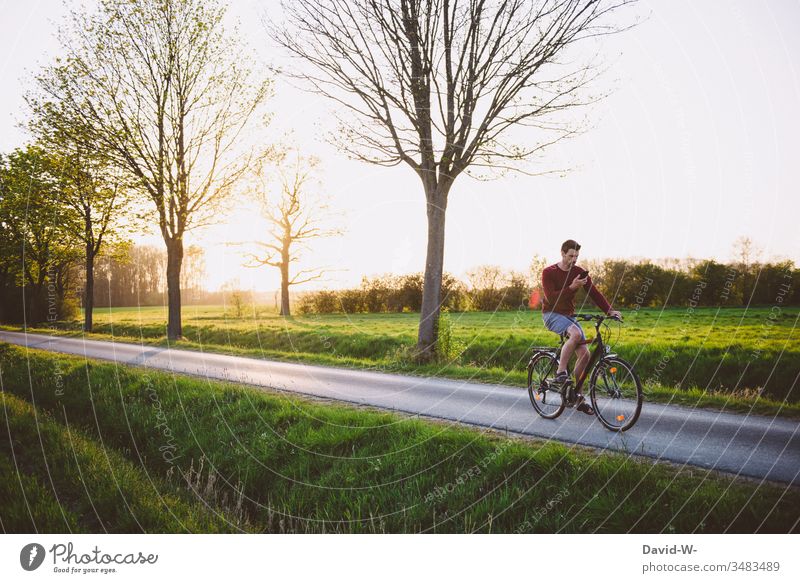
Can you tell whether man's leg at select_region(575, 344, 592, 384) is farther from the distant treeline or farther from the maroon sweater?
the distant treeline

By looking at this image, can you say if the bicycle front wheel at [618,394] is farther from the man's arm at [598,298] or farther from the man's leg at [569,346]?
the man's arm at [598,298]

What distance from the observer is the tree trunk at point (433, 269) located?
11359 mm

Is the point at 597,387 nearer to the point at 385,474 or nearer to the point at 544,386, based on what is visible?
the point at 544,386

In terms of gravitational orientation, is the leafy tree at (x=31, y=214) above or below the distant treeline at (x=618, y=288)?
above

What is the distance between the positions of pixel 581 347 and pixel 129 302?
35.4m

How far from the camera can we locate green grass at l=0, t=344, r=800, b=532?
332 centimetres

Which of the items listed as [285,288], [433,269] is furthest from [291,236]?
[433,269]

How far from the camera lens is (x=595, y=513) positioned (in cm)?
338

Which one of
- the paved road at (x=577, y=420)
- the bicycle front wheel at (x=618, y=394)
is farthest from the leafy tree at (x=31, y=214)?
the bicycle front wheel at (x=618, y=394)

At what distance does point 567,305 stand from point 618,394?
131 cm

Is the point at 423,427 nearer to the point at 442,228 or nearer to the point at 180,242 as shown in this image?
the point at 442,228

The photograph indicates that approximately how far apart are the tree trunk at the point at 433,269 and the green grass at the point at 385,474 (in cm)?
480
